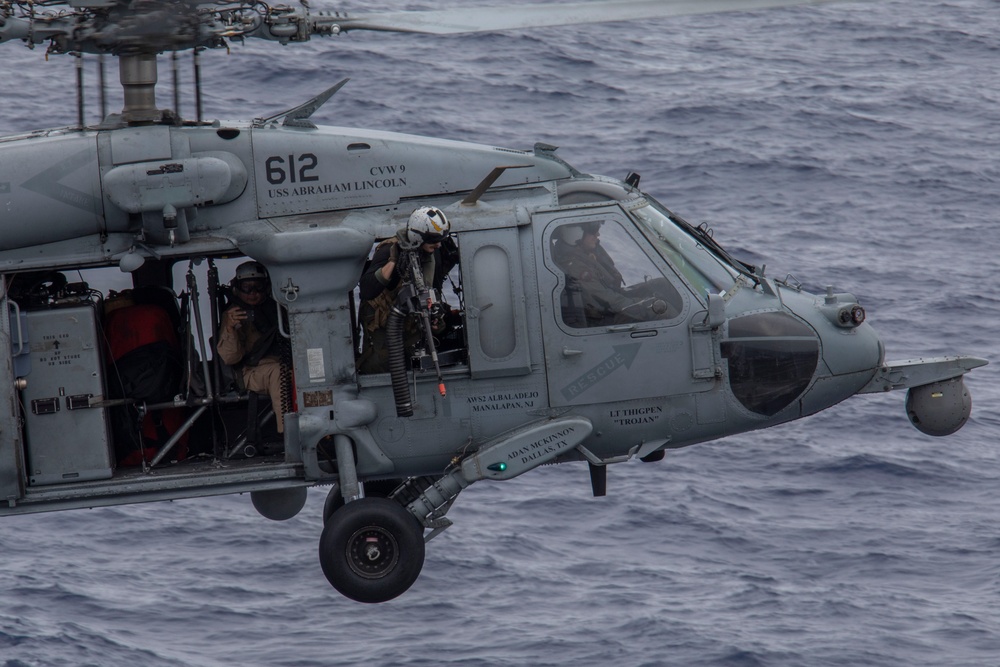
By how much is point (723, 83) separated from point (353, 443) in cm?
2940

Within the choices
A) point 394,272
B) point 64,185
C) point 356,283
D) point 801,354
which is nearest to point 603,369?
point 801,354

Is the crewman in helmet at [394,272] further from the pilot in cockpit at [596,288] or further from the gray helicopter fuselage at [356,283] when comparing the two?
the pilot in cockpit at [596,288]

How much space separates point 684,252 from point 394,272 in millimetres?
2585

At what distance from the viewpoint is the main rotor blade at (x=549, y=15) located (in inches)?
380

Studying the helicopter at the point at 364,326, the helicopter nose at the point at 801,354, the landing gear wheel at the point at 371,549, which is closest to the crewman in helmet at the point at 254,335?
the helicopter at the point at 364,326

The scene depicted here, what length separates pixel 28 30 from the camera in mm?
10578

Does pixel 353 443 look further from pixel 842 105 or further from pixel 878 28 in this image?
pixel 878 28

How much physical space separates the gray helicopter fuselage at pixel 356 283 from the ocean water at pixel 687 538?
12066 mm

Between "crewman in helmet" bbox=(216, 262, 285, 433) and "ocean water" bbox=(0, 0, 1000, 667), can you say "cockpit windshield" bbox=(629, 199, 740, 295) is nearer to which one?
"crewman in helmet" bbox=(216, 262, 285, 433)

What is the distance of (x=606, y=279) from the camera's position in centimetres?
1181

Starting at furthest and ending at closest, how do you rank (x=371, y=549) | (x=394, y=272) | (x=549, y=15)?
1. (x=371, y=549)
2. (x=394, y=272)
3. (x=549, y=15)

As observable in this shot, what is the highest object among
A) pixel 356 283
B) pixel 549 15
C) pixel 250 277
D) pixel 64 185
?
pixel 549 15

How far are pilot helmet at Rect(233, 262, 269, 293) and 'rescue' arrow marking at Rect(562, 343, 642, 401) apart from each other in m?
2.83

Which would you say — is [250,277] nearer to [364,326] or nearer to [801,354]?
[364,326]
